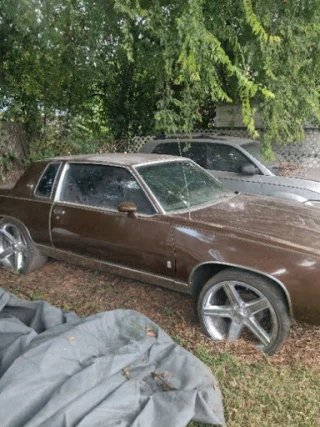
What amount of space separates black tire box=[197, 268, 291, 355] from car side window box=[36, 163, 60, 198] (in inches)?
87.9

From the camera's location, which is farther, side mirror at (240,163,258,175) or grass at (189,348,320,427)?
side mirror at (240,163,258,175)

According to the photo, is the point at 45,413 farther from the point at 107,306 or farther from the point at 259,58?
the point at 259,58

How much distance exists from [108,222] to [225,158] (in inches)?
135

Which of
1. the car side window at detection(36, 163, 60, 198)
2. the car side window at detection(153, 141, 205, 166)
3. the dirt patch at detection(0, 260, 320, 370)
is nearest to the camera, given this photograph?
the dirt patch at detection(0, 260, 320, 370)

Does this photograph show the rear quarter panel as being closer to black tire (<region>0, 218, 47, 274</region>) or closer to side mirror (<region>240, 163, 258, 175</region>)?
black tire (<region>0, 218, 47, 274</region>)

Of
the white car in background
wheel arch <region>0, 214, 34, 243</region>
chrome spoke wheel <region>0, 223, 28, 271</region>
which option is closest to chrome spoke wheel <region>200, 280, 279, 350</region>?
wheel arch <region>0, 214, 34, 243</region>

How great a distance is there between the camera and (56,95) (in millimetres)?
8578

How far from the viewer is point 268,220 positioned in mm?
3479

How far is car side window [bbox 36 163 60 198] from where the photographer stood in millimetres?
4492

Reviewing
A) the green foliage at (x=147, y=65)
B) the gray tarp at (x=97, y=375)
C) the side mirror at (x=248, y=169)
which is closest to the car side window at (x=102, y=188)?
the gray tarp at (x=97, y=375)

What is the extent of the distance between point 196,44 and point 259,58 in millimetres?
1210

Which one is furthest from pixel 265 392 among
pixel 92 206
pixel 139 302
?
pixel 92 206

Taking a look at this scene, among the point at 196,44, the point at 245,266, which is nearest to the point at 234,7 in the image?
the point at 196,44

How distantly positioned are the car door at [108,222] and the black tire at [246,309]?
1.46 feet
